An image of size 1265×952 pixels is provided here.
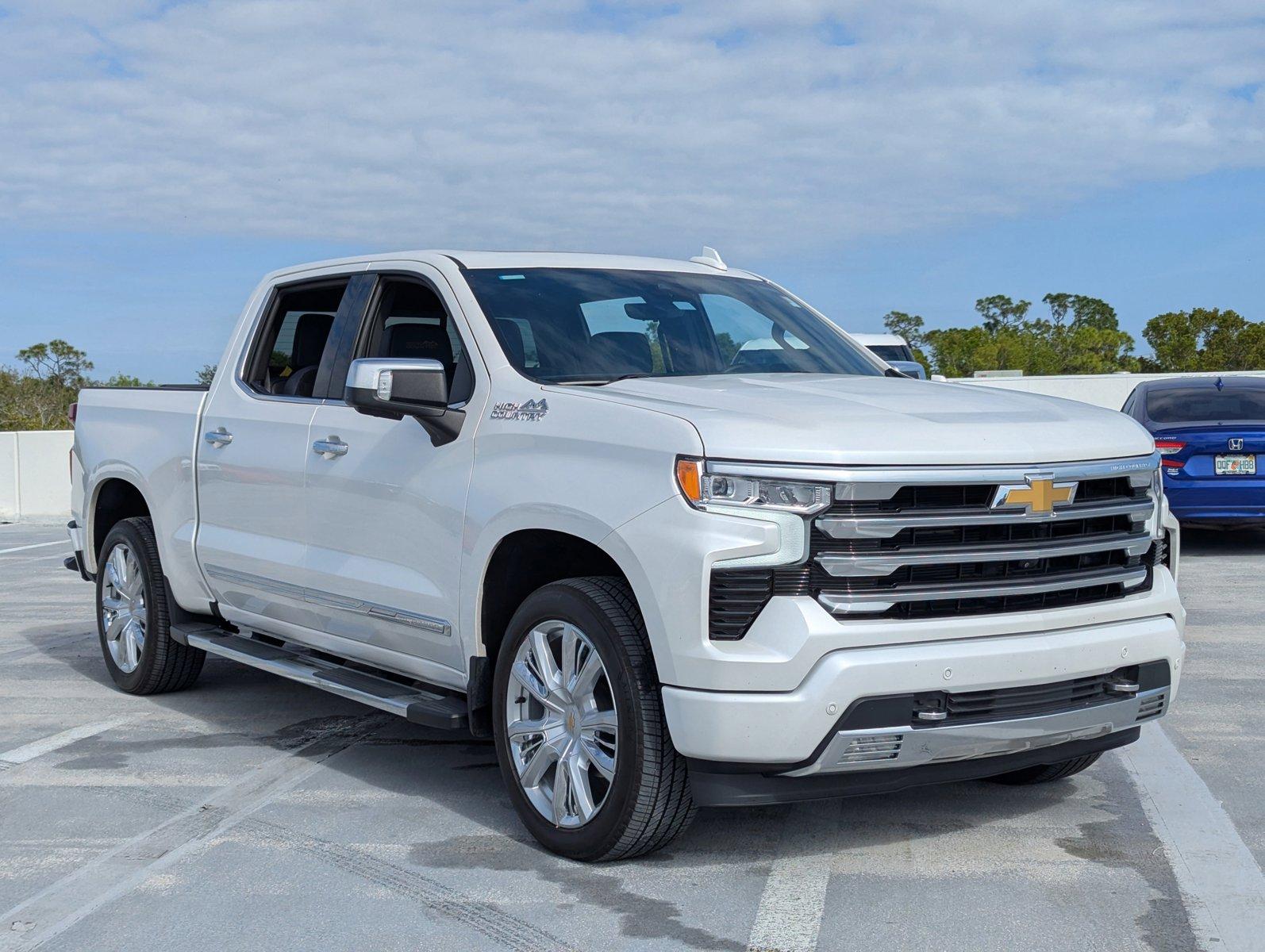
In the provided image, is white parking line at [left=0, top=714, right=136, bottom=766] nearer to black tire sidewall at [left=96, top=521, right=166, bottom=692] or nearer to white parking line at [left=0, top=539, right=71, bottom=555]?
black tire sidewall at [left=96, top=521, right=166, bottom=692]

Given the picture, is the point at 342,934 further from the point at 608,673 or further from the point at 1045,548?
the point at 1045,548

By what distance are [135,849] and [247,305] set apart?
2.94 m

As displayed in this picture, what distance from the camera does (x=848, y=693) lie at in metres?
4.02

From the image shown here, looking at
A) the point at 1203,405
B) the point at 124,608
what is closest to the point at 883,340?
the point at 1203,405

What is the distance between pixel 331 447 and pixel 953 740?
8.74 feet

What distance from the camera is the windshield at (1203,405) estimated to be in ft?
42.0

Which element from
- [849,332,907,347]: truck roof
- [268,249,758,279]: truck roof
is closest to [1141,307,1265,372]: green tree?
[849,332,907,347]: truck roof

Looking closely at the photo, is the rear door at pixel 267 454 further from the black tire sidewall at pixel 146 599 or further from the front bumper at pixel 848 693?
the front bumper at pixel 848 693

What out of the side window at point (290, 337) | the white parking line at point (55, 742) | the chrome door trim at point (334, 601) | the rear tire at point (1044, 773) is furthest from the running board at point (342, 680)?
the rear tire at point (1044, 773)

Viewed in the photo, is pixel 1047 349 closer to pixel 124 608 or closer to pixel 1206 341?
pixel 1206 341

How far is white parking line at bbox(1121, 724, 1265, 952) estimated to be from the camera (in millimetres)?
3951

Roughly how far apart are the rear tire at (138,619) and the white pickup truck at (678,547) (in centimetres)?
101

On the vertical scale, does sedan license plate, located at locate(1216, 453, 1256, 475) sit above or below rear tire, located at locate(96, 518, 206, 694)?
above

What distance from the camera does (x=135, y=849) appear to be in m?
4.78
